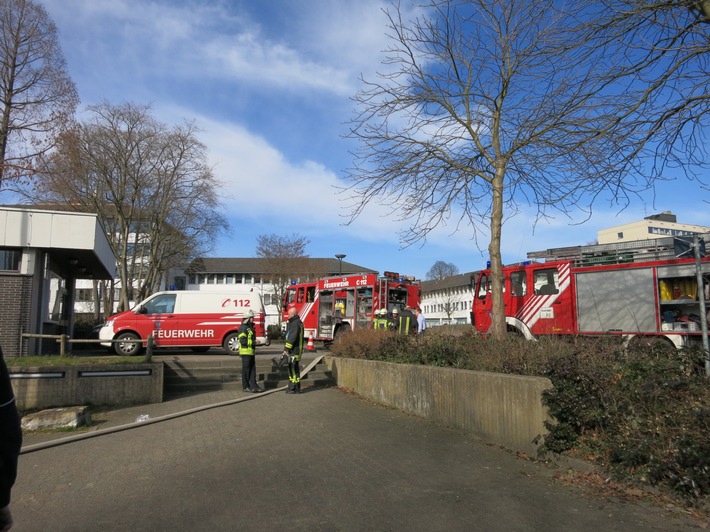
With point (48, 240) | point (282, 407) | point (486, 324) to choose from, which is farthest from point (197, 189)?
point (282, 407)

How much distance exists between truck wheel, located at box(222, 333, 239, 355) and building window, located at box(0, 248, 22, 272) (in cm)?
574

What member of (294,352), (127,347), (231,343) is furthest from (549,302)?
(127,347)

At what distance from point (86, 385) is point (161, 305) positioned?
567cm

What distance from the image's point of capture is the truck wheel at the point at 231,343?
1569 cm

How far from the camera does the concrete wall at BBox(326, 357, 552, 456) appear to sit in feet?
20.7

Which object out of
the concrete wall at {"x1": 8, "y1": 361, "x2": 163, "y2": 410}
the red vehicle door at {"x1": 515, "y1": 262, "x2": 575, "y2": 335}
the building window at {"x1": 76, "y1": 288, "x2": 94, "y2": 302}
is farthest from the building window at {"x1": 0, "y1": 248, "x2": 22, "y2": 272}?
the building window at {"x1": 76, "y1": 288, "x2": 94, "y2": 302}

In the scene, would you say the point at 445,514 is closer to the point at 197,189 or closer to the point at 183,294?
the point at 183,294

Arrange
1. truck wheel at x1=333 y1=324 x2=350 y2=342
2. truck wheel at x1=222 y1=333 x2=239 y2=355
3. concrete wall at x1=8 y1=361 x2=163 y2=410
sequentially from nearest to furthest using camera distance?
1. concrete wall at x1=8 y1=361 x2=163 y2=410
2. truck wheel at x1=333 y1=324 x2=350 y2=342
3. truck wheel at x1=222 y1=333 x2=239 y2=355

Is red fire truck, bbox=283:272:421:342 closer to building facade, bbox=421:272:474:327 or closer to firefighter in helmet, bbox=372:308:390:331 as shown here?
firefighter in helmet, bbox=372:308:390:331

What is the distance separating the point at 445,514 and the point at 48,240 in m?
11.3

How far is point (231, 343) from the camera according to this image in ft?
51.7

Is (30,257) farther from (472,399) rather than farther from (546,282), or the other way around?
(546,282)

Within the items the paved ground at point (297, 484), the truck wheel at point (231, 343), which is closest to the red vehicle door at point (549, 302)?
the paved ground at point (297, 484)

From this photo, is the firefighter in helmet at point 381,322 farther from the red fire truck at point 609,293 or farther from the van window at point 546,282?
the van window at point 546,282
